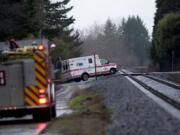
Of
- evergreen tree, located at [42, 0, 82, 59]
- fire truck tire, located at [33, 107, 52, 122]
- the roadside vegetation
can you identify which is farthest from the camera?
evergreen tree, located at [42, 0, 82, 59]

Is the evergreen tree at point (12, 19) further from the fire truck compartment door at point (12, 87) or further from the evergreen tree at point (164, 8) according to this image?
the evergreen tree at point (164, 8)

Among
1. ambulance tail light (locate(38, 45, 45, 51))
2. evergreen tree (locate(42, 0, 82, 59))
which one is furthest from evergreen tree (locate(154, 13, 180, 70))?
ambulance tail light (locate(38, 45, 45, 51))

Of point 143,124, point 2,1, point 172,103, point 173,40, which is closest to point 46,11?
point 173,40

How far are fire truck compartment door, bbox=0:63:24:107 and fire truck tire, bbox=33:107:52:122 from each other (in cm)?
85

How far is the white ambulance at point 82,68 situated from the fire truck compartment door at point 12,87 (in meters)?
50.2

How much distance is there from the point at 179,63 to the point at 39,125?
7031 cm

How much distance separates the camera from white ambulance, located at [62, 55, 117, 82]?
75.8 metres

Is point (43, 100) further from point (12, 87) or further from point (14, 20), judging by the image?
point (14, 20)

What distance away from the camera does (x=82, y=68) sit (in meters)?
76.1

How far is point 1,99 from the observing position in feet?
80.5

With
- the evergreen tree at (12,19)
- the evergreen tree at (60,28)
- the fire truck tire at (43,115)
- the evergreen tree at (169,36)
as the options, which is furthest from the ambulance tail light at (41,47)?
the evergreen tree at (169,36)

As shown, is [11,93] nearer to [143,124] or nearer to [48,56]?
[48,56]

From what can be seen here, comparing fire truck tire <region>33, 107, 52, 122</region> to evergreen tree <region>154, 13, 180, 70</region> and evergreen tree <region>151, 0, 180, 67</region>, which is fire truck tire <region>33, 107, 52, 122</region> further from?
evergreen tree <region>151, 0, 180, 67</region>

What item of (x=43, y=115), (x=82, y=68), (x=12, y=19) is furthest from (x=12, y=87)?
(x=82, y=68)
